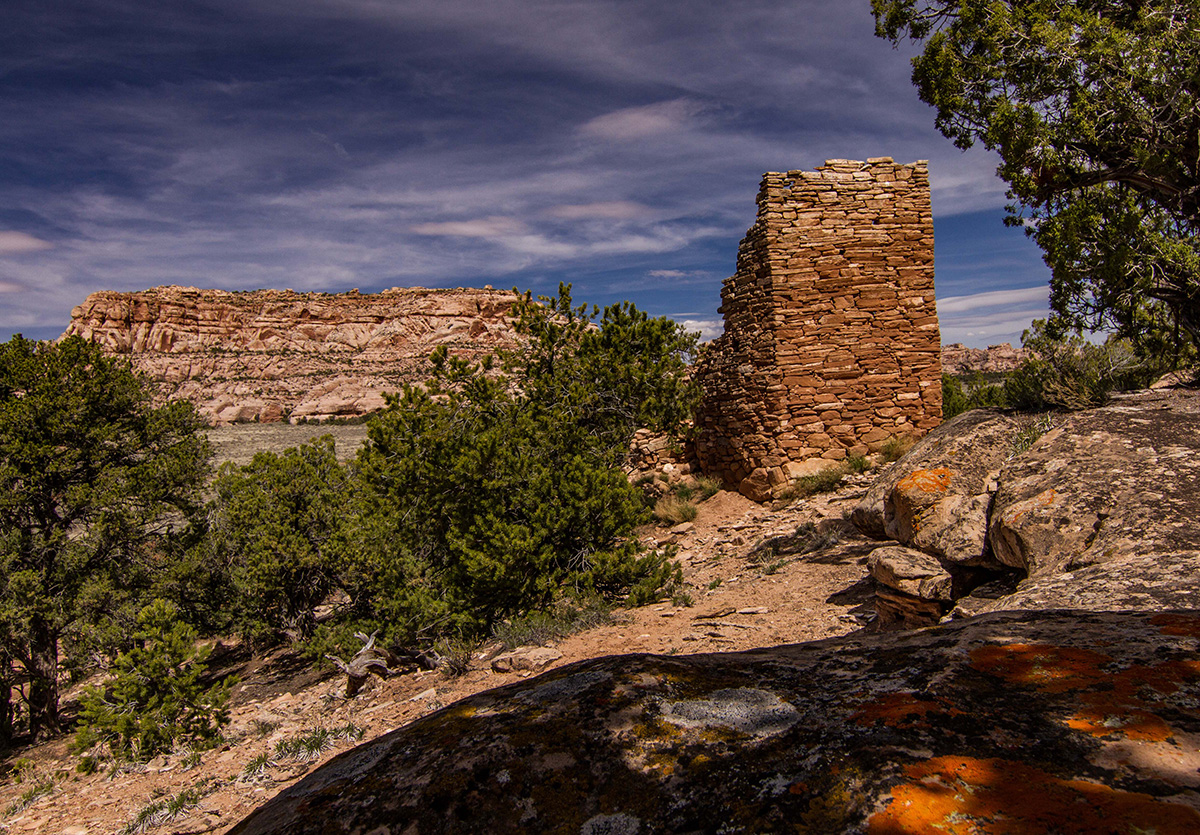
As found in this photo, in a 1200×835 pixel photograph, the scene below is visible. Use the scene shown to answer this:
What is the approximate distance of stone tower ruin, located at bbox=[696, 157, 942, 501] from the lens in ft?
36.5

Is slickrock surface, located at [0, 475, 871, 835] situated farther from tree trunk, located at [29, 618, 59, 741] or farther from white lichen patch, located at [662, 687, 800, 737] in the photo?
white lichen patch, located at [662, 687, 800, 737]

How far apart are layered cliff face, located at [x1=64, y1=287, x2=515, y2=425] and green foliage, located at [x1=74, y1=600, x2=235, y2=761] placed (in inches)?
2246

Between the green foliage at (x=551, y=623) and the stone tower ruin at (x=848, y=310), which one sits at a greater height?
the stone tower ruin at (x=848, y=310)

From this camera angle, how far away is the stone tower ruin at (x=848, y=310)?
11.1m

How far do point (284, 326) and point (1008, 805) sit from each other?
8792 centimetres

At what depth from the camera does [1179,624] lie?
1.61 m

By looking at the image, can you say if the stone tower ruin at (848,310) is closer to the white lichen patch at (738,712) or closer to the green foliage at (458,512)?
the green foliage at (458,512)

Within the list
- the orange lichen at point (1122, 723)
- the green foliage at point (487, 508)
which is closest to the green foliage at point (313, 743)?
the green foliage at point (487, 508)

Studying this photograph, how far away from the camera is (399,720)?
555cm

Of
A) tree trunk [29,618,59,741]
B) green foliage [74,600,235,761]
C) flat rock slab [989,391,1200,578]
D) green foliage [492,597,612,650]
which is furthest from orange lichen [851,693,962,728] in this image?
tree trunk [29,618,59,741]

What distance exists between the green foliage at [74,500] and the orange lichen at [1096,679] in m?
11.1

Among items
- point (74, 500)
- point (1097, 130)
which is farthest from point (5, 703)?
point (1097, 130)

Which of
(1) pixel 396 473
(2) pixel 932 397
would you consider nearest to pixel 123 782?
(1) pixel 396 473

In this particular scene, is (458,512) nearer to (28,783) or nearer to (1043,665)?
(28,783)
